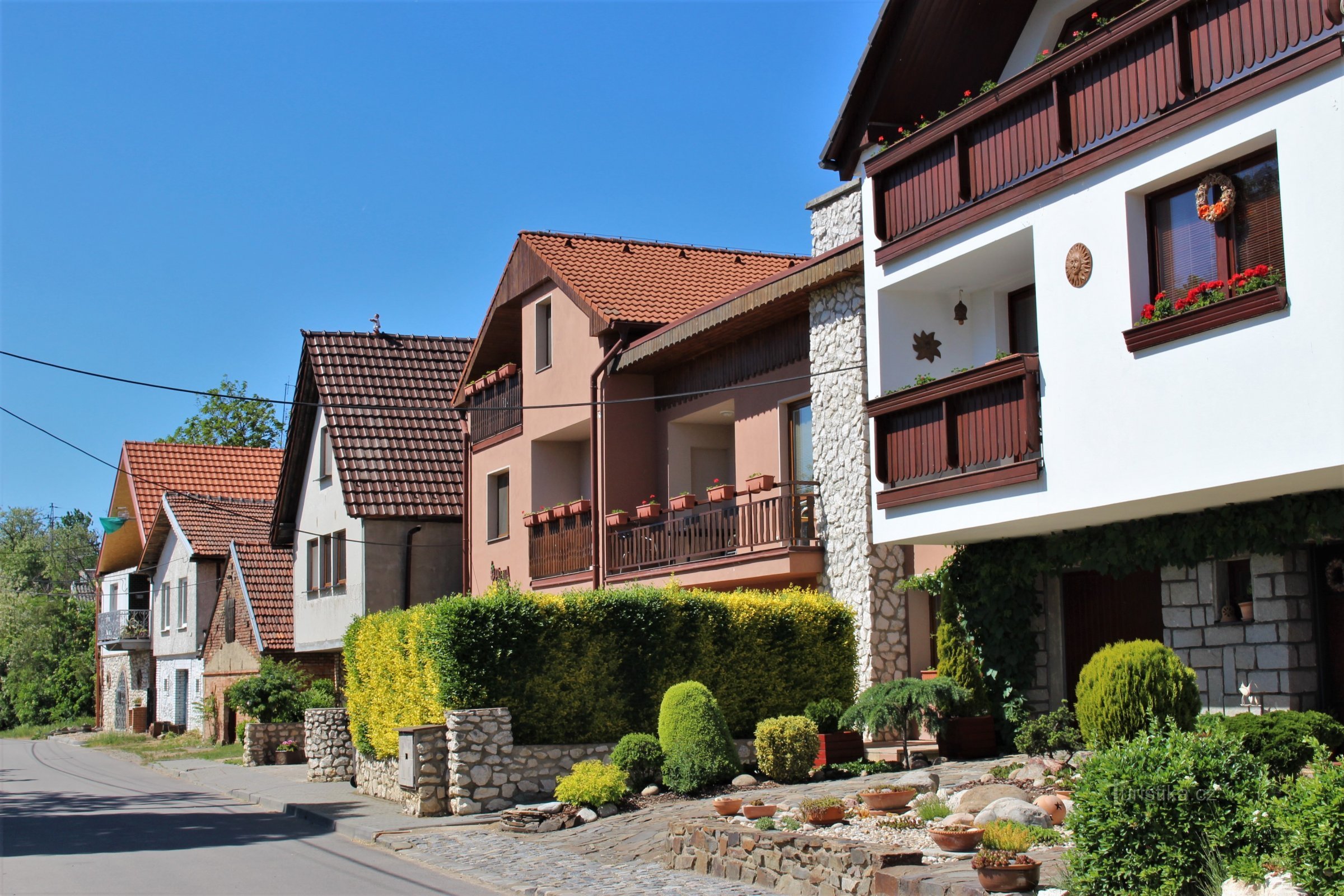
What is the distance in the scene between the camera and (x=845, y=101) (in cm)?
1764

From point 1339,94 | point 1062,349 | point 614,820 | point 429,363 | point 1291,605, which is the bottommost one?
point 614,820

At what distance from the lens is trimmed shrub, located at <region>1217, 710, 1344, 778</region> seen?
1123 centimetres

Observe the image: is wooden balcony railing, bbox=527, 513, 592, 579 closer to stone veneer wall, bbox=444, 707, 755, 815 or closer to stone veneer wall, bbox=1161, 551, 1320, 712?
stone veneer wall, bbox=444, 707, 755, 815

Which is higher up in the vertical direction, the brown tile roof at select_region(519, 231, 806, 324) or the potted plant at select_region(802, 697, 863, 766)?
the brown tile roof at select_region(519, 231, 806, 324)

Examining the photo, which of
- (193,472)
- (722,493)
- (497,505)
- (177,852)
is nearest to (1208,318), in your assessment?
(722,493)

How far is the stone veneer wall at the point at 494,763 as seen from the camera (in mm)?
16312

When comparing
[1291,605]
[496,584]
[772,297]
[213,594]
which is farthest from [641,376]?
[213,594]

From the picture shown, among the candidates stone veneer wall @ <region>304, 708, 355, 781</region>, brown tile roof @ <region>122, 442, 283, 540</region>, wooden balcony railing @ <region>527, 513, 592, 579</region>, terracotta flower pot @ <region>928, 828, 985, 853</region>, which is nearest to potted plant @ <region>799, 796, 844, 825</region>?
terracotta flower pot @ <region>928, 828, 985, 853</region>

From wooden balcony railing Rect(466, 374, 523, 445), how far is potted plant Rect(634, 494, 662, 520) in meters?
5.17

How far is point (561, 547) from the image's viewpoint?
25.6 m

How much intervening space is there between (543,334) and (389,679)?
33.2 ft

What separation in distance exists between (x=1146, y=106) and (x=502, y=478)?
19549mm

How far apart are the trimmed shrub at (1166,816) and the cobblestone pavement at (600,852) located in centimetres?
355

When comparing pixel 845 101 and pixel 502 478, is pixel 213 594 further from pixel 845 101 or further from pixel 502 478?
pixel 845 101
